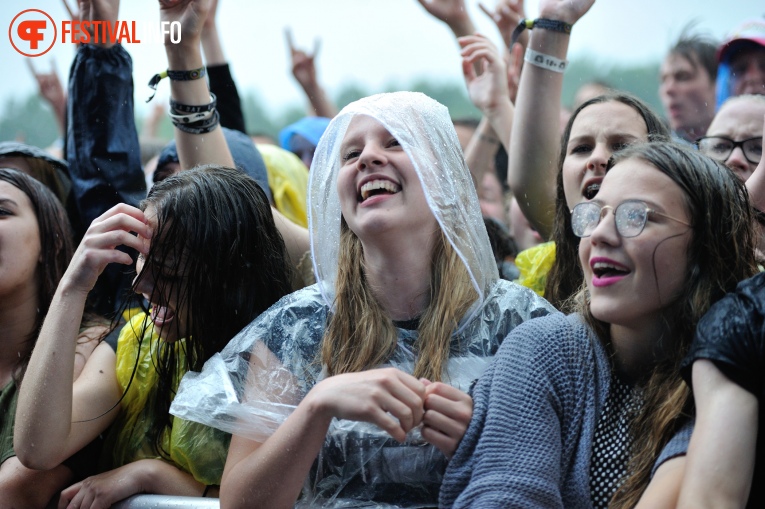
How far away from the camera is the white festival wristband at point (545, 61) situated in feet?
9.24

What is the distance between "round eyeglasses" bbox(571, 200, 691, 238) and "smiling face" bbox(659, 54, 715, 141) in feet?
6.43

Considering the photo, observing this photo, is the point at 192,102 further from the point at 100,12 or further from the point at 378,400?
the point at 378,400

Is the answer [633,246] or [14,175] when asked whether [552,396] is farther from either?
[14,175]

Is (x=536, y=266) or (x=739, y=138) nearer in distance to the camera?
(x=739, y=138)

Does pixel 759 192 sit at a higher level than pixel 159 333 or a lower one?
higher

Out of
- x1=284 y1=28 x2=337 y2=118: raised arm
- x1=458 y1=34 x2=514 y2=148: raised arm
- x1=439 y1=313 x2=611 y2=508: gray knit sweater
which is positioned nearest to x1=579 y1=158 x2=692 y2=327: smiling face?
x1=439 y1=313 x2=611 y2=508: gray knit sweater

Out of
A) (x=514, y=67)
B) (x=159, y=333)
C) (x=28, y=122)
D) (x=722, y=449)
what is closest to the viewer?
(x=722, y=449)

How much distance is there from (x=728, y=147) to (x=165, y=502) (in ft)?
5.91

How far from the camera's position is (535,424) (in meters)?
1.74

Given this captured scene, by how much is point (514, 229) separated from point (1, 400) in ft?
7.13

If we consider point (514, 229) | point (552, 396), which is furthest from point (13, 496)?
point (514, 229)

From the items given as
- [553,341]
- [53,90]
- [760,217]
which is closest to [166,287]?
[553,341]

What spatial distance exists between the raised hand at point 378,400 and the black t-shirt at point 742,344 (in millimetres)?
503

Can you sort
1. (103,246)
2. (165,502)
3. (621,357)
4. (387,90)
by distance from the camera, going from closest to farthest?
(621,357) → (165,502) → (103,246) → (387,90)
